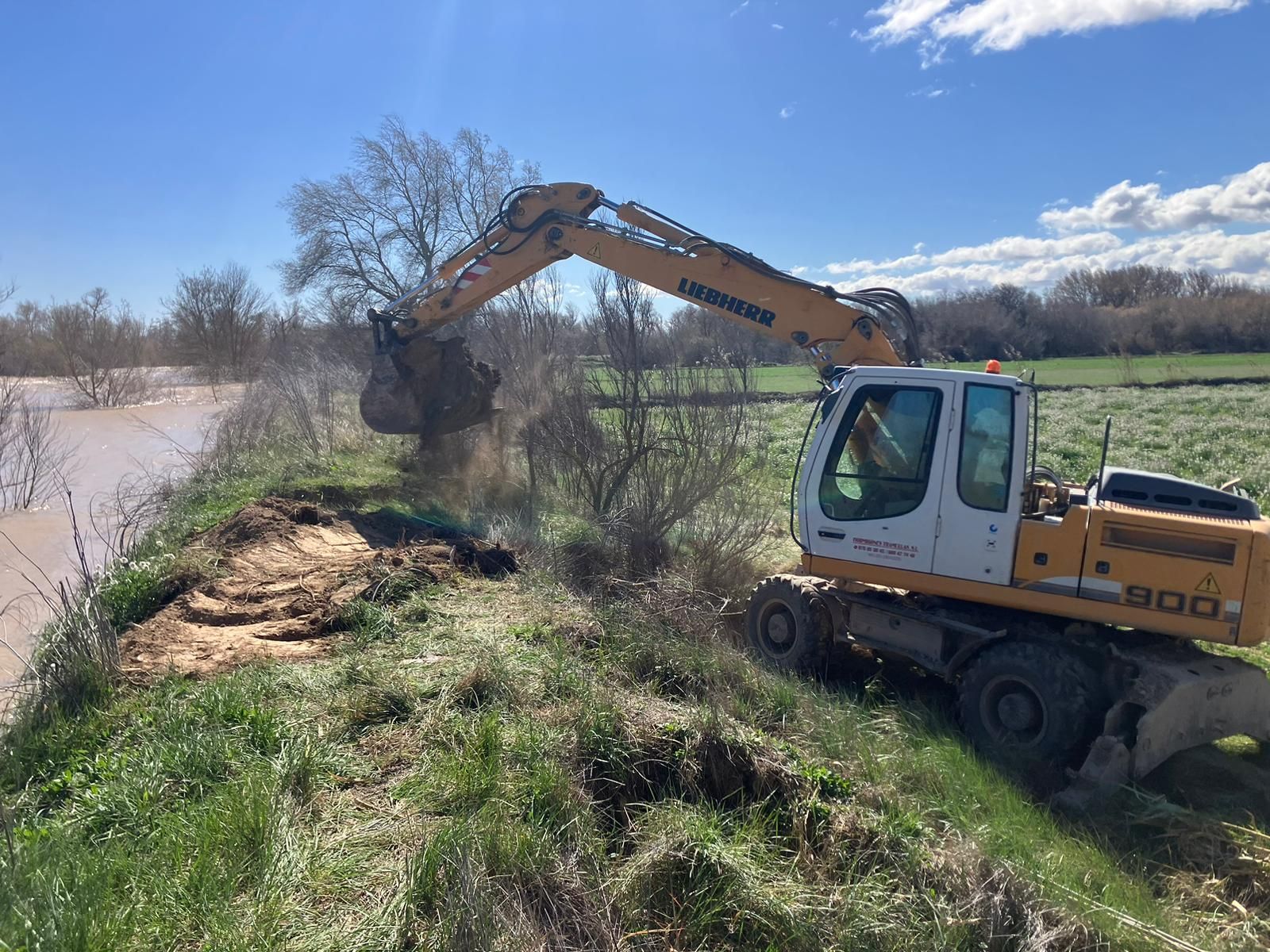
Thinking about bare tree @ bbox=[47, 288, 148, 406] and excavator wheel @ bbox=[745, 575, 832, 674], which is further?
bare tree @ bbox=[47, 288, 148, 406]

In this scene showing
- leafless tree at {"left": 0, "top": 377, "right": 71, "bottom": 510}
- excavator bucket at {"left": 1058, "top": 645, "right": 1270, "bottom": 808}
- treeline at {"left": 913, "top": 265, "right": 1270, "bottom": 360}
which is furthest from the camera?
treeline at {"left": 913, "top": 265, "right": 1270, "bottom": 360}

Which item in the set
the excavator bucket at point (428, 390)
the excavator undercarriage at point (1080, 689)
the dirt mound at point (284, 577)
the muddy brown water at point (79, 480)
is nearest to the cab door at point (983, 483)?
the excavator undercarriage at point (1080, 689)

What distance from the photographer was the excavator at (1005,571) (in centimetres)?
541

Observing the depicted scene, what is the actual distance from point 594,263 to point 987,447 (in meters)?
4.91

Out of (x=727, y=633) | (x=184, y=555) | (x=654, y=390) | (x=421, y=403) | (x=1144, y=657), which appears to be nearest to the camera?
(x=1144, y=657)

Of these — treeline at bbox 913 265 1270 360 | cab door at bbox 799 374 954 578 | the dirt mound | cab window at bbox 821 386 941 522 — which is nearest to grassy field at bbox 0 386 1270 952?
the dirt mound

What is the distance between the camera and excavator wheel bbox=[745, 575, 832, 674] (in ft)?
23.0

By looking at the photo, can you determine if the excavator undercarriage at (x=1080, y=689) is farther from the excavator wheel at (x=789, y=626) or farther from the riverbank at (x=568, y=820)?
the excavator wheel at (x=789, y=626)

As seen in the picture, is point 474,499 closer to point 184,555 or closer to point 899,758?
point 184,555

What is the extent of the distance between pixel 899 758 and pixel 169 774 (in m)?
3.89

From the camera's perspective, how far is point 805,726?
5.16m

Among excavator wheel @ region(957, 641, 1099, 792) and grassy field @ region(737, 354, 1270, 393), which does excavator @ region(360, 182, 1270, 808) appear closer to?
excavator wheel @ region(957, 641, 1099, 792)

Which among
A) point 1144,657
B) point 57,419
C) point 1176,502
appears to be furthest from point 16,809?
point 57,419

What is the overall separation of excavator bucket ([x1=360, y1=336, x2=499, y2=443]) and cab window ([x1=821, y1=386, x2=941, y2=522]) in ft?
22.6
